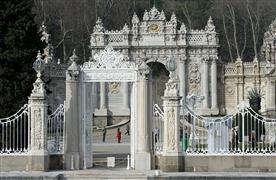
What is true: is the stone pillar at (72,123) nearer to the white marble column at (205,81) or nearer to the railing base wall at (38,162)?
the railing base wall at (38,162)

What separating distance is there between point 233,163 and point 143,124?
3108 millimetres

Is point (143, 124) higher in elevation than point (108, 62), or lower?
lower

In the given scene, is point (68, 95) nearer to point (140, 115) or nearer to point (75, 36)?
point (140, 115)

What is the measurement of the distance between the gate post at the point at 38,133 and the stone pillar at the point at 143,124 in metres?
2.96

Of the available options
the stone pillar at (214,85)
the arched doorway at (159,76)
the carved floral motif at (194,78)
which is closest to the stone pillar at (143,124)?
the stone pillar at (214,85)

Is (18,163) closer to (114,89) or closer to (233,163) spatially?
(233,163)

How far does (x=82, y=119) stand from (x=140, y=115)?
6.34 ft

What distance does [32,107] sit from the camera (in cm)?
2350

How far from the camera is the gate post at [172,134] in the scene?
2316cm

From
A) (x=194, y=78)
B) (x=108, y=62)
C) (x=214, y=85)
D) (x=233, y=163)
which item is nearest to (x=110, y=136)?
(x=194, y=78)

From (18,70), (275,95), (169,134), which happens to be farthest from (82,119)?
(275,95)

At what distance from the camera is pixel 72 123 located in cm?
2375

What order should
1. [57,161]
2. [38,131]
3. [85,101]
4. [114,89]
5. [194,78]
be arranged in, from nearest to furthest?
[38,131]
[57,161]
[85,101]
[194,78]
[114,89]

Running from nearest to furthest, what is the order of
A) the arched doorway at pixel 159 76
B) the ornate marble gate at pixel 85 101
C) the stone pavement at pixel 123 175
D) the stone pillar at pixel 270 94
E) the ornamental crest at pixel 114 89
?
1. the stone pavement at pixel 123 175
2. the ornate marble gate at pixel 85 101
3. the stone pillar at pixel 270 94
4. the ornamental crest at pixel 114 89
5. the arched doorway at pixel 159 76
